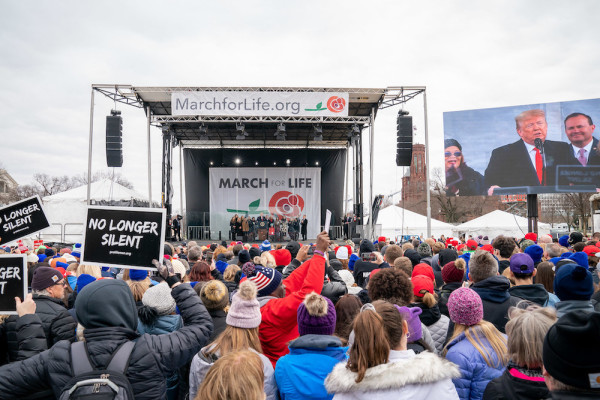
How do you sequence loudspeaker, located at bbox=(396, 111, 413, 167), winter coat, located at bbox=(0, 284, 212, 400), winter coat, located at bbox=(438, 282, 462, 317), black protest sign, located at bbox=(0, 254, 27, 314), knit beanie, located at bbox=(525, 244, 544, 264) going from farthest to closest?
loudspeaker, located at bbox=(396, 111, 413, 167) < knit beanie, located at bbox=(525, 244, 544, 264) < winter coat, located at bbox=(438, 282, 462, 317) < black protest sign, located at bbox=(0, 254, 27, 314) < winter coat, located at bbox=(0, 284, 212, 400)

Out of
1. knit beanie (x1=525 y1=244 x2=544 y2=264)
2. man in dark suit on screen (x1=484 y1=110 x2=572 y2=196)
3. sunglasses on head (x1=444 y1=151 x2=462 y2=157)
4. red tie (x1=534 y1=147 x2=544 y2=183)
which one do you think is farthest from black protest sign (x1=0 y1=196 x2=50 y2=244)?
red tie (x1=534 y1=147 x2=544 y2=183)

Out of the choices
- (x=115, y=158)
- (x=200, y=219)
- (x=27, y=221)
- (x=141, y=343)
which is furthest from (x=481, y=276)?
(x=200, y=219)

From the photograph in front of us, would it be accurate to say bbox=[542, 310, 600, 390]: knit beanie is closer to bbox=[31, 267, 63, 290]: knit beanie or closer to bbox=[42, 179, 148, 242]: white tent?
bbox=[31, 267, 63, 290]: knit beanie

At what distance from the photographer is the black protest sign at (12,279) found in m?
2.77

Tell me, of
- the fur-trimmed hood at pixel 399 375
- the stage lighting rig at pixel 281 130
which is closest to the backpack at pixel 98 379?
the fur-trimmed hood at pixel 399 375

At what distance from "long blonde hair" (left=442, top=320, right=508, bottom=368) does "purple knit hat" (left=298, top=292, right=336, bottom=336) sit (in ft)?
Answer: 2.19

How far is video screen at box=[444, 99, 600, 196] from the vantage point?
18.6 m

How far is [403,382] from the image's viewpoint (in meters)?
1.55

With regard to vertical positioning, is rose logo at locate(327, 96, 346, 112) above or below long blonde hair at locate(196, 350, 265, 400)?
above

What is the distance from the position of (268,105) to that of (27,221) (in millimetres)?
12702

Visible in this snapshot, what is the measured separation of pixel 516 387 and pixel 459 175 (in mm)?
19244

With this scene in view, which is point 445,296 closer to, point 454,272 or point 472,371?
point 454,272

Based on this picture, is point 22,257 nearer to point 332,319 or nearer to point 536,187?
point 332,319

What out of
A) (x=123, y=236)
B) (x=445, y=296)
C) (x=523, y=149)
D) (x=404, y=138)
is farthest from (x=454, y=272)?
(x=523, y=149)
